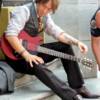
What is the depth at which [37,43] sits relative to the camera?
12.7 ft

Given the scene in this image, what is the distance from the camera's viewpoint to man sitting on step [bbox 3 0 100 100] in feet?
11.8

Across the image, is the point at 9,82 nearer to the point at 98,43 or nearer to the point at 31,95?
the point at 31,95

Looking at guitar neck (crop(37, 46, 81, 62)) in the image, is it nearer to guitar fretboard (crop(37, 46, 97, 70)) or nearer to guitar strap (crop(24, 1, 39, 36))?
guitar fretboard (crop(37, 46, 97, 70))

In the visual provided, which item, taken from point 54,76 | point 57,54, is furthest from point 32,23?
point 54,76

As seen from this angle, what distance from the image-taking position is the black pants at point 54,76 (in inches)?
142

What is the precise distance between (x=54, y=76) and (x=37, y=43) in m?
0.41

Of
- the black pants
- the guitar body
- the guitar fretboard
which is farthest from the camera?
the guitar fretboard

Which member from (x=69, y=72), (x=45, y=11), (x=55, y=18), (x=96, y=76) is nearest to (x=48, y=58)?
(x=69, y=72)

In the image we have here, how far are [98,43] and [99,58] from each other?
0.51 ft

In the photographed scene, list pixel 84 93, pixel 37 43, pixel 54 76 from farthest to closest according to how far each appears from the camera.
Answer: pixel 84 93 < pixel 37 43 < pixel 54 76

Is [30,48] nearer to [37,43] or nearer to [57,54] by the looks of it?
[37,43]

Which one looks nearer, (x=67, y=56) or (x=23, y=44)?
(x=23, y=44)

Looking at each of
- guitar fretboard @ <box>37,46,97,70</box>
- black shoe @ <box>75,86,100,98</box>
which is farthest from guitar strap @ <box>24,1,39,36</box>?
black shoe @ <box>75,86,100,98</box>

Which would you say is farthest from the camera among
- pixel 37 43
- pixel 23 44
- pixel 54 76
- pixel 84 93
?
pixel 84 93
